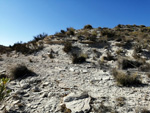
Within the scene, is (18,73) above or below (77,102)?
above

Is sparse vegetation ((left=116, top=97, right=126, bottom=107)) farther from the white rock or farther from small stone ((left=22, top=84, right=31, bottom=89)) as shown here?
small stone ((left=22, top=84, right=31, bottom=89))

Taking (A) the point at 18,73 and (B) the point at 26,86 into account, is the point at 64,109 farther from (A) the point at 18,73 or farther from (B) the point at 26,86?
(A) the point at 18,73

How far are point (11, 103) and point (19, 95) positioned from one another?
0.45 metres

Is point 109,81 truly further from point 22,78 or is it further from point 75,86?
point 22,78

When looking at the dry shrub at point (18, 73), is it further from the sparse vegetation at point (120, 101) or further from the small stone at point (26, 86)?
the sparse vegetation at point (120, 101)

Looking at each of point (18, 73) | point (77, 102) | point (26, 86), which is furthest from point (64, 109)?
point (18, 73)


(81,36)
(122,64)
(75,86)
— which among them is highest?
(81,36)

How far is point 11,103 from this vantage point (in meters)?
3.21

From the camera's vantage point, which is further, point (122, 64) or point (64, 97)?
point (122, 64)

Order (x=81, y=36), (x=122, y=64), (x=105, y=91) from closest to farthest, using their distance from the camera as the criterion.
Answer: (x=105, y=91) < (x=122, y=64) < (x=81, y=36)

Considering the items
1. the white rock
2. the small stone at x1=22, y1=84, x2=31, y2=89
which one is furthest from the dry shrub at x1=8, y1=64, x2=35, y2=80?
the white rock

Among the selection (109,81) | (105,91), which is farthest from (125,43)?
(105,91)

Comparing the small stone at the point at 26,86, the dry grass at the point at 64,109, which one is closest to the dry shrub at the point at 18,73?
the small stone at the point at 26,86

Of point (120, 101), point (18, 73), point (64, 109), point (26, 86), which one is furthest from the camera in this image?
point (18, 73)
